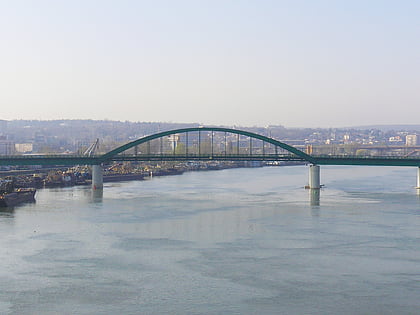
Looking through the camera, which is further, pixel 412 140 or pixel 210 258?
pixel 412 140

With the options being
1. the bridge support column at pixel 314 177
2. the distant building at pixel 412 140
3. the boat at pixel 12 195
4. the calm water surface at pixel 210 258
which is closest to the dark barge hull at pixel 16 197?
the boat at pixel 12 195

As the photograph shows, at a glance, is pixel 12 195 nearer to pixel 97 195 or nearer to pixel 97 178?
pixel 97 195

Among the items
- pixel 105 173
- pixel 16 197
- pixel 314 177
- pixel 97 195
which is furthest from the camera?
pixel 105 173

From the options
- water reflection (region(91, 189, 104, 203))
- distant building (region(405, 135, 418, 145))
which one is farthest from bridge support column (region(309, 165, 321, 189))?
distant building (region(405, 135, 418, 145))

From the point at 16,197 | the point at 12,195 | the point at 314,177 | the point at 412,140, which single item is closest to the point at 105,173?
the point at 314,177

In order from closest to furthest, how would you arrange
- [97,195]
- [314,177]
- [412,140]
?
[97,195] < [314,177] < [412,140]

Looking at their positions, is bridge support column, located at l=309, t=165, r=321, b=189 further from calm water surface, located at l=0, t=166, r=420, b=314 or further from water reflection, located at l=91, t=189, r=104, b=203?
water reflection, located at l=91, t=189, r=104, b=203

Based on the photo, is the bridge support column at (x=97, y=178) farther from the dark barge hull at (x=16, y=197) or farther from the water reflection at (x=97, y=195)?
the dark barge hull at (x=16, y=197)
